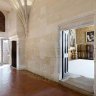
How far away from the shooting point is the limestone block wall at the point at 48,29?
4480 mm

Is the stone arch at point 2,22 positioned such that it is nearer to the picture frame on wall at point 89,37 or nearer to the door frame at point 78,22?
the door frame at point 78,22

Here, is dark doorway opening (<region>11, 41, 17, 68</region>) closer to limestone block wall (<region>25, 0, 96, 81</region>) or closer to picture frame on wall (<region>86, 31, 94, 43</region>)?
limestone block wall (<region>25, 0, 96, 81</region>)

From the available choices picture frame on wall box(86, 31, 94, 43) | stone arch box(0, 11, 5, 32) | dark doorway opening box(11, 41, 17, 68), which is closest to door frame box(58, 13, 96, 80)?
dark doorway opening box(11, 41, 17, 68)

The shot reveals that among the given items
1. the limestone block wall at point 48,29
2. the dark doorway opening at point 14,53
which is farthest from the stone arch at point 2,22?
the limestone block wall at point 48,29

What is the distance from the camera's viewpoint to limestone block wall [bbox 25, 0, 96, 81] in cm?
448

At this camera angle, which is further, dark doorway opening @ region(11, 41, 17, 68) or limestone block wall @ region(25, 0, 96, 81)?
dark doorway opening @ region(11, 41, 17, 68)

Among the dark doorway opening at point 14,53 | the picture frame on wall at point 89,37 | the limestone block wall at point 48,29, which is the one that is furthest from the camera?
the picture frame on wall at point 89,37

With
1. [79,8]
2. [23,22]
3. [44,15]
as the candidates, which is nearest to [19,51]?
[23,22]

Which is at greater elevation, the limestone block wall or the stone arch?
the stone arch

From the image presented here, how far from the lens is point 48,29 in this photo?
5.71 meters

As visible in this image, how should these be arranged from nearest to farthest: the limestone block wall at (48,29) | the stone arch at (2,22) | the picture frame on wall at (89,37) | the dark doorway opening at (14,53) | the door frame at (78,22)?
the door frame at (78,22)
the limestone block wall at (48,29)
the dark doorway opening at (14,53)
the stone arch at (2,22)
the picture frame on wall at (89,37)

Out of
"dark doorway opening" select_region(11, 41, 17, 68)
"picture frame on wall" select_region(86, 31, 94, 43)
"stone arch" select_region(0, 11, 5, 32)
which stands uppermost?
"stone arch" select_region(0, 11, 5, 32)

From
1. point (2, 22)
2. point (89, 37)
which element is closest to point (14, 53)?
point (2, 22)

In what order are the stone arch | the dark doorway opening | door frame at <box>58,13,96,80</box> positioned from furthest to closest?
the stone arch
the dark doorway opening
door frame at <box>58,13,96,80</box>
